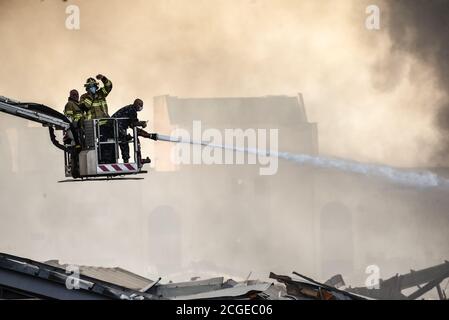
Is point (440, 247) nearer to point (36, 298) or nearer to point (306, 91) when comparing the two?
point (306, 91)

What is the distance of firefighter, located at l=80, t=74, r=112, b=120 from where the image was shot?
34.8 feet

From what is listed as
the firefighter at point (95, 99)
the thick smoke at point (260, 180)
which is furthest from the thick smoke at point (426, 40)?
the firefighter at point (95, 99)

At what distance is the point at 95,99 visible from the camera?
1071 cm

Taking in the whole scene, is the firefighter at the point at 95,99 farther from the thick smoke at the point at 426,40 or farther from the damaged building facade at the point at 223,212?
the thick smoke at the point at 426,40

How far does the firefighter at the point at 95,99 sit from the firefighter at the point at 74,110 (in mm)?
87

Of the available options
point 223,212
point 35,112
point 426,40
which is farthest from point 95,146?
point 426,40

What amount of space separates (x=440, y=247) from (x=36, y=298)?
14.5 metres

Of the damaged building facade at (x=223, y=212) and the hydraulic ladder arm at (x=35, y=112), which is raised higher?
the hydraulic ladder arm at (x=35, y=112)

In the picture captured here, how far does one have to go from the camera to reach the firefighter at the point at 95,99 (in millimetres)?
10617

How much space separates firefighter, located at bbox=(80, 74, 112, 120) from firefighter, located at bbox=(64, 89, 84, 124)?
9cm

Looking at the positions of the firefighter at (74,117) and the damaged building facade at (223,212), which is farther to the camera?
the damaged building facade at (223,212)

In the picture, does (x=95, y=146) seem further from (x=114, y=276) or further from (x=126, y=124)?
(x=114, y=276)

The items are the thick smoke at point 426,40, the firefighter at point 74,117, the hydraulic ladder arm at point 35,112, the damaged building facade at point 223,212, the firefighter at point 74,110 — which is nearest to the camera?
the hydraulic ladder arm at point 35,112
